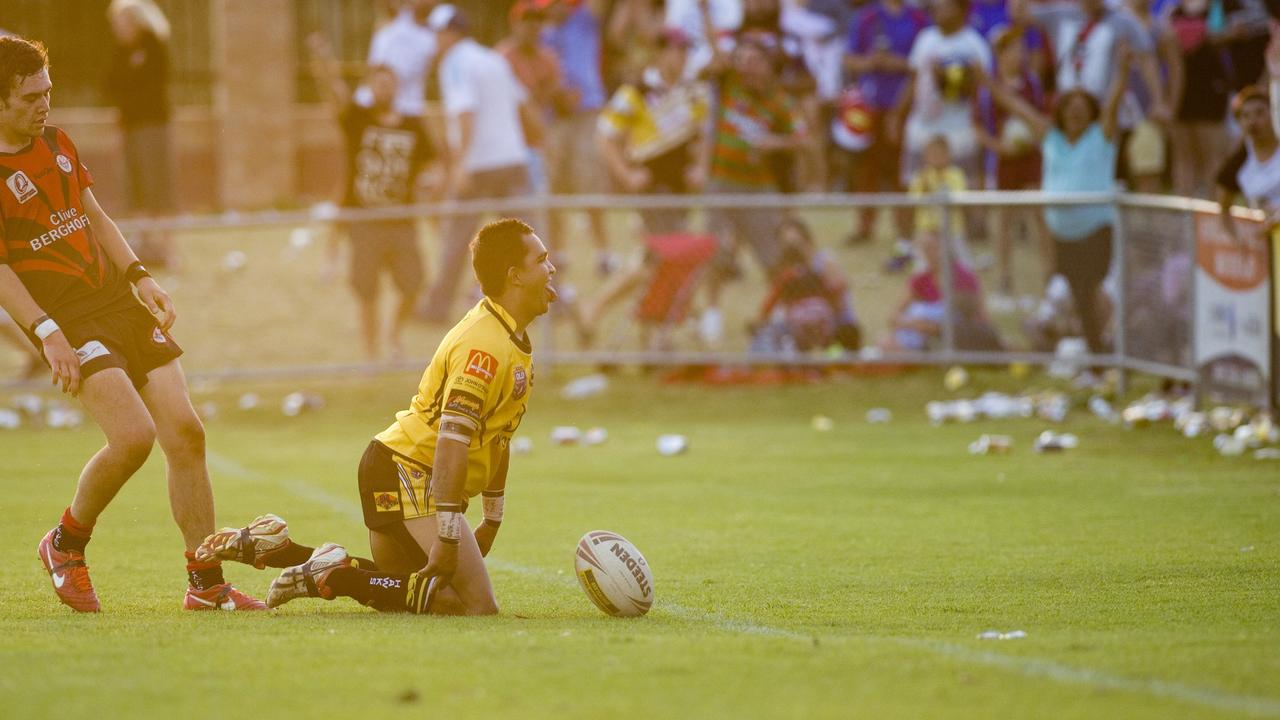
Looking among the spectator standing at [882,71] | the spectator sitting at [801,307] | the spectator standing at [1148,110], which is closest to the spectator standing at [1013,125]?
the spectator standing at [1148,110]

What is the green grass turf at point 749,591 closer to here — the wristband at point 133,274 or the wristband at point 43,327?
the wristband at point 43,327

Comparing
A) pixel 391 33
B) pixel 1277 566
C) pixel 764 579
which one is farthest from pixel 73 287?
pixel 391 33

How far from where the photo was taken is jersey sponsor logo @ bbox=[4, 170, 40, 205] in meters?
7.24

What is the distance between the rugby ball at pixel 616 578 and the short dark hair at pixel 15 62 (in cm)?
293

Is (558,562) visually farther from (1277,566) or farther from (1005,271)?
(1005,271)

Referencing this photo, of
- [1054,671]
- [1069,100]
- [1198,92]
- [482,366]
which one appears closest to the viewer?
[1054,671]

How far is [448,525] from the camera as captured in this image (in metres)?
6.93

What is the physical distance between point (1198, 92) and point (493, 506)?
477 inches

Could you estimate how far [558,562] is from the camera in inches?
359

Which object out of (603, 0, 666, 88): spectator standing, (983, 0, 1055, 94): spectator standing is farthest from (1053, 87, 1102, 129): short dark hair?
(603, 0, 666, 88): spectator standing

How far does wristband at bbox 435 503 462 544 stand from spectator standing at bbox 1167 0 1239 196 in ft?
40.6

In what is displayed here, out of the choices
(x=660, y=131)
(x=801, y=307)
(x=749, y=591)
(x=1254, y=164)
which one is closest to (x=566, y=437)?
(x=801, y=307)

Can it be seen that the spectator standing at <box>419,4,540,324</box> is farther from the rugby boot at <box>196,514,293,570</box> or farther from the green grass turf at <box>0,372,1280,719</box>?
the rugby boot at <box>196,514,293,570</box>

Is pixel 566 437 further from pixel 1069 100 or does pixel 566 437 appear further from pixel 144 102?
pixel 144 102
